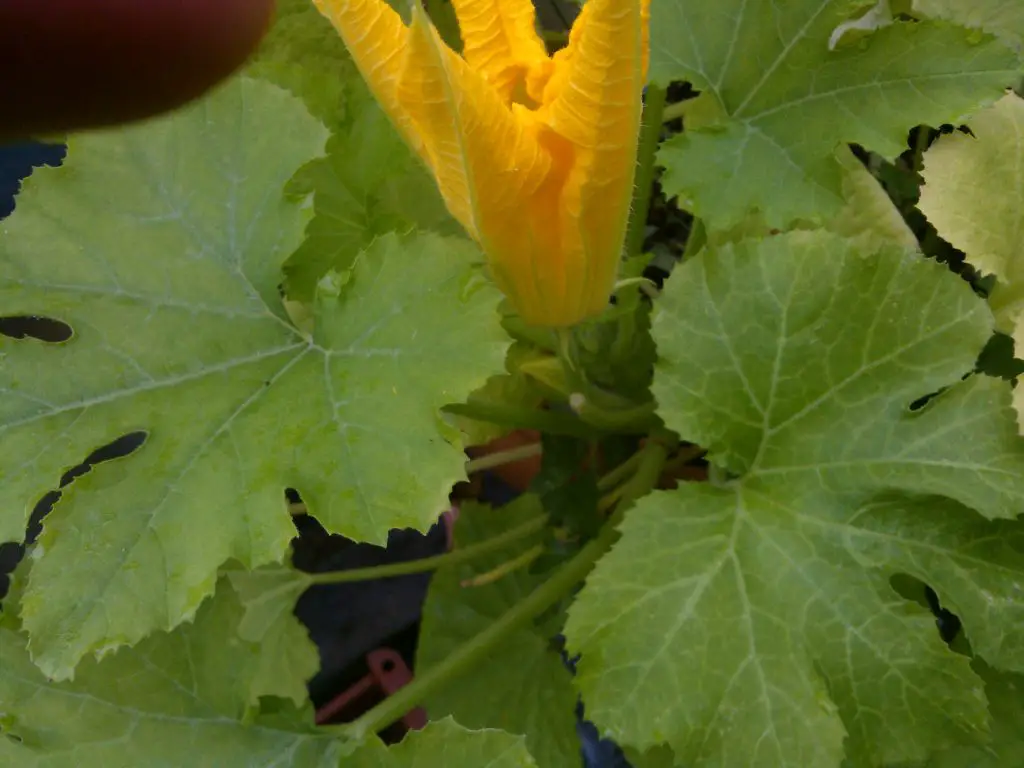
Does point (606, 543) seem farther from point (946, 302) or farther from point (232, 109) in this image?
point (232, 109)

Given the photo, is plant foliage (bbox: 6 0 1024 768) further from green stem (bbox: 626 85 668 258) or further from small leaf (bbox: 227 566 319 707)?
small leaf (bbox: 227 566 319 707)

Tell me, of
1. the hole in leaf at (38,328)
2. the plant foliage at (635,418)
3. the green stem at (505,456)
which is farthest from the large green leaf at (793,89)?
the hole in leaf at (38,328)

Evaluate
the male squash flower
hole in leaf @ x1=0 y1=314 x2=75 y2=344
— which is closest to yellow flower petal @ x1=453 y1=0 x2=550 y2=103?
the male squash flower

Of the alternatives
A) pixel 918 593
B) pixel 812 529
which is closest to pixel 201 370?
pixel 812 529

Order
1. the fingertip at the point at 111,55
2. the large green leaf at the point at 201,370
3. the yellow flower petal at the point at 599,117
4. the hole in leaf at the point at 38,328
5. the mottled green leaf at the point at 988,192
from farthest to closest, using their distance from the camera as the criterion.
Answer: the hole in leaf at the point at 38,328 < the mottled green leaf at the point at 988,192 < the large green leaf at the point at 201,370 < the yellow flower petal at the point at 599,117 < the fingertip at the point at 111,55

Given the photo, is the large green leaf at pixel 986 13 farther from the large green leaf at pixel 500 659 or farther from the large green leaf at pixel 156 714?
the large green leaf at pixel 156 714

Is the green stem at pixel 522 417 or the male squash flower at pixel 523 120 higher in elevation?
the male squash flower at pixel 523 120

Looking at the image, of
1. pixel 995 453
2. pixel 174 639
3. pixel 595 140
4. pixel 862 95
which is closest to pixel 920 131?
pixel 862 95
